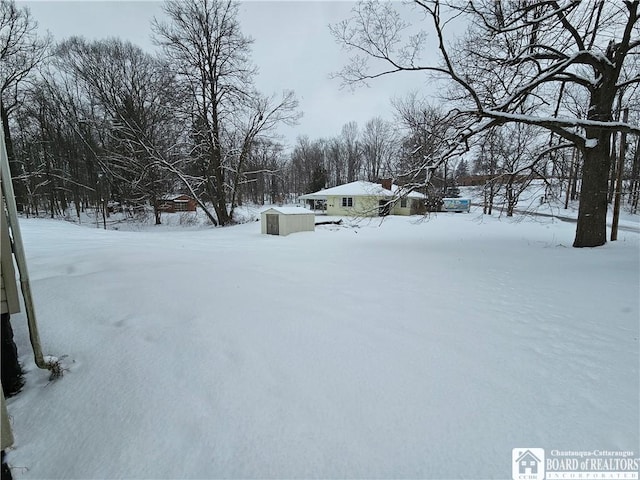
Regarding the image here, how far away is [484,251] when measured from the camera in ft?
26.2

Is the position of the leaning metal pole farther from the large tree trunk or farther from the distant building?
the large tree trunk

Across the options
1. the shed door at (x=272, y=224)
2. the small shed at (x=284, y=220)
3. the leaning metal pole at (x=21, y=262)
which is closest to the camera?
the leaning metal pole at (x=21, y=262)

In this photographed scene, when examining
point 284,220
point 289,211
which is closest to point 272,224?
point 284,220

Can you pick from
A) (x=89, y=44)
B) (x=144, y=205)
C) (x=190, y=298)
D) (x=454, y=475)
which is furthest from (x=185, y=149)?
(x=454, y=475)

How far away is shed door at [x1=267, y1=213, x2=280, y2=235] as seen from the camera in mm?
14727

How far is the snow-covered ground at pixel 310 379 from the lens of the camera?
1757mm

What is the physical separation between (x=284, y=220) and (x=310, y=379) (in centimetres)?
1255

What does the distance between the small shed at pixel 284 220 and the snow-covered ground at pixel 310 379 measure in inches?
406

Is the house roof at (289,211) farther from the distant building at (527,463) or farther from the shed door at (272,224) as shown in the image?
the distant building at (527,463)

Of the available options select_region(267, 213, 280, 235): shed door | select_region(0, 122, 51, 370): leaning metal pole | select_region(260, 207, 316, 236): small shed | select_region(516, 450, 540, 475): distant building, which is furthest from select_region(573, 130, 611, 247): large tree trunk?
select_region(267, 213, 280, 235): shed door

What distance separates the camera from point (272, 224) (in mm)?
14930

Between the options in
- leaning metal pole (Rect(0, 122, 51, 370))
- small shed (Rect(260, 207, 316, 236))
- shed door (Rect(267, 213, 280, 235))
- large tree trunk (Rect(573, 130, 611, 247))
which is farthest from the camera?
shed door (Rect(267, 213, 280, 235))

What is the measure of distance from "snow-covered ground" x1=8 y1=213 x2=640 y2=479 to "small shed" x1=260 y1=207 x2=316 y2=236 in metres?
10.3

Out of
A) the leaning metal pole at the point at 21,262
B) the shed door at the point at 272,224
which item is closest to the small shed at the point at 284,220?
the shed door at the point at 272,224
